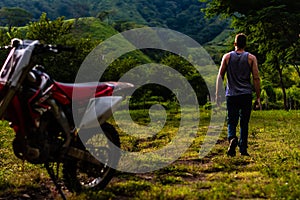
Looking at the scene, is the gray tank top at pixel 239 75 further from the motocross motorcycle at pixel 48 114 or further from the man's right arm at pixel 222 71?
the motocross motorcycle at pixel 48 114

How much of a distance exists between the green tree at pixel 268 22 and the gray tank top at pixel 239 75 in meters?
12.9

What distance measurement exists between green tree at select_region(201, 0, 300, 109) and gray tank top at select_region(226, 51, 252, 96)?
42.4ft

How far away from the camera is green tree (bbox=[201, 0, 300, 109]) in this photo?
21016 millimetres

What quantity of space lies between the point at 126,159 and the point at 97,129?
7.83ft

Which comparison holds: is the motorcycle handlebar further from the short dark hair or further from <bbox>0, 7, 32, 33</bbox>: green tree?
<bbox>0, 7, 32, 33</bbox>: green tree

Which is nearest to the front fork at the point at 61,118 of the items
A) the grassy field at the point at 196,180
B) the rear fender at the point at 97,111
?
the rear fender at the point at 97,111

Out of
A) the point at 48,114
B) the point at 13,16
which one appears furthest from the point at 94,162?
the point at 13,16

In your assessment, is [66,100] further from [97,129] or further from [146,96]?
[146,96]

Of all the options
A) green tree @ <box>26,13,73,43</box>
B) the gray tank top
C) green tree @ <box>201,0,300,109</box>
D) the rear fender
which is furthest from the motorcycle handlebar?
green tree @ <box>26,13,73,43</box>

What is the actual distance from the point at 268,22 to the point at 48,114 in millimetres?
19089

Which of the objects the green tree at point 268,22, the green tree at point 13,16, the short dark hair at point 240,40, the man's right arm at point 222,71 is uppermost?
the green tree at point 13,16

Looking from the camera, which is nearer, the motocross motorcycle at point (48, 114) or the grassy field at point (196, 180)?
the motocross motorcycle at point (48, 114)

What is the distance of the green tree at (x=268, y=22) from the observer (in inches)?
827

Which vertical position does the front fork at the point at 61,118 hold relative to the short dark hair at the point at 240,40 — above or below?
below
